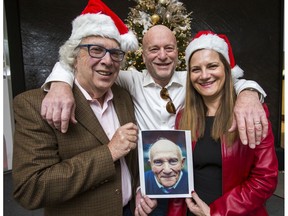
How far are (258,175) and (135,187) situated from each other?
632 millimetres

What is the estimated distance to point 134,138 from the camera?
44.8 inches

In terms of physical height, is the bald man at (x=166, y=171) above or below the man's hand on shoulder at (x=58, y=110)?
below

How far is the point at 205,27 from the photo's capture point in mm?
4105

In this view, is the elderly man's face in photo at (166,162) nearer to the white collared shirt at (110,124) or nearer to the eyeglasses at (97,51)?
the white collared shirt at (110,124)

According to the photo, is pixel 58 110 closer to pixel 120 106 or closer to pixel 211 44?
pixel 120 106

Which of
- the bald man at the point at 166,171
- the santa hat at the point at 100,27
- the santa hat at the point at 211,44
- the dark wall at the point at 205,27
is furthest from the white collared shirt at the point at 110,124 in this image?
the dark wall at the point at 205,27

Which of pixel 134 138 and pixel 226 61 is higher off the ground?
pixel 226 61

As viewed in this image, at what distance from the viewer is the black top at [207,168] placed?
4.07 feet

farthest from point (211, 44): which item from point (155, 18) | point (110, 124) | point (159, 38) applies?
point (155, 18)

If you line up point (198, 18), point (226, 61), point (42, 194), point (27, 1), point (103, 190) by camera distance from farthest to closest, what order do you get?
point (198, 18)
point (27, 1)
point (226, 61)
point (103, 190)
point (42, 194)

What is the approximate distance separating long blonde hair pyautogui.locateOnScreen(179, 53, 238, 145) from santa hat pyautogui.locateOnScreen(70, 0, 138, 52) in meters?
0.44

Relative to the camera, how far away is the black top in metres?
1.24

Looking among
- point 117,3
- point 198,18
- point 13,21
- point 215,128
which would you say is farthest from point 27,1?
point 215,128

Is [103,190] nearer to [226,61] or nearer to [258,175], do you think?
[258,175]
